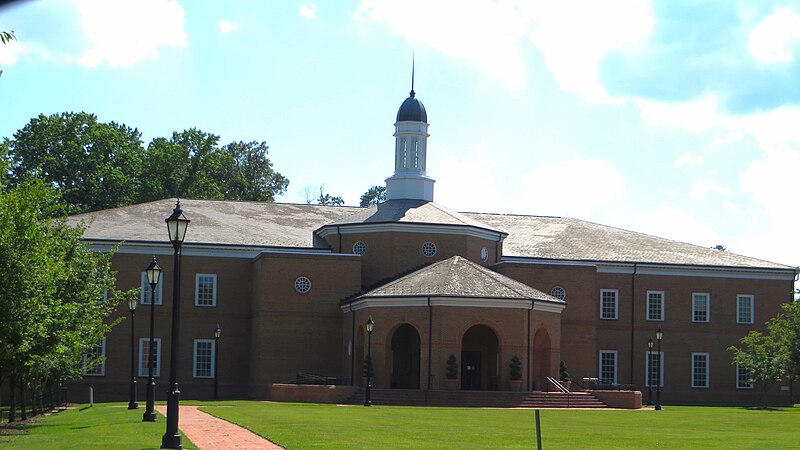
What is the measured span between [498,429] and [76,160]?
55.8m

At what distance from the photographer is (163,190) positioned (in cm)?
8138

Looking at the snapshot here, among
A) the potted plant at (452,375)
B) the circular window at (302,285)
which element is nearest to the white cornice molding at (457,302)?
the potted plant at (452,375)

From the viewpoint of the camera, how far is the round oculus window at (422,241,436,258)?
58688mm

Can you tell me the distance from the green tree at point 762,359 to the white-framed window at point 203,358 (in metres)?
27.7

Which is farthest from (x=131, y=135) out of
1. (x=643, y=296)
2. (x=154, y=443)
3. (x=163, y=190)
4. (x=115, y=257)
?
(x=154, y=443)

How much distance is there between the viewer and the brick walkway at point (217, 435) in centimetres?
2364

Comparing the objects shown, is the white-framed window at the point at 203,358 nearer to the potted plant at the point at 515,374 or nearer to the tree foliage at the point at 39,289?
the potted plant at the point at 515,374

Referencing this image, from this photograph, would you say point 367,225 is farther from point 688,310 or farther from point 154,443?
point 154,443

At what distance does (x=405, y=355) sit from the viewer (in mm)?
55219

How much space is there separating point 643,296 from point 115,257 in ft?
94.9

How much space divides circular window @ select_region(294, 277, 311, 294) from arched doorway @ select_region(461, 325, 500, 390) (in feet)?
26.9

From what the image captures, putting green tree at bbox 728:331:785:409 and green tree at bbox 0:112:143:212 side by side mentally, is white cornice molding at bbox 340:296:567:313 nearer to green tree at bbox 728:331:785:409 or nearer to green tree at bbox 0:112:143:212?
green tree at bbox 728:331:785:409

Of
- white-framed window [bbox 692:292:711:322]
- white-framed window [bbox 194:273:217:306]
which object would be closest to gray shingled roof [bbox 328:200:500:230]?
white-framed window [bbox 194:273:217:306]

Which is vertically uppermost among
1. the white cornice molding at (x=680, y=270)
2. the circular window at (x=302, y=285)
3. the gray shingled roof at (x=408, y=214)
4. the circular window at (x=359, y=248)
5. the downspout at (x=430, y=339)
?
the gray shingled roof at (x=408, y=214)
